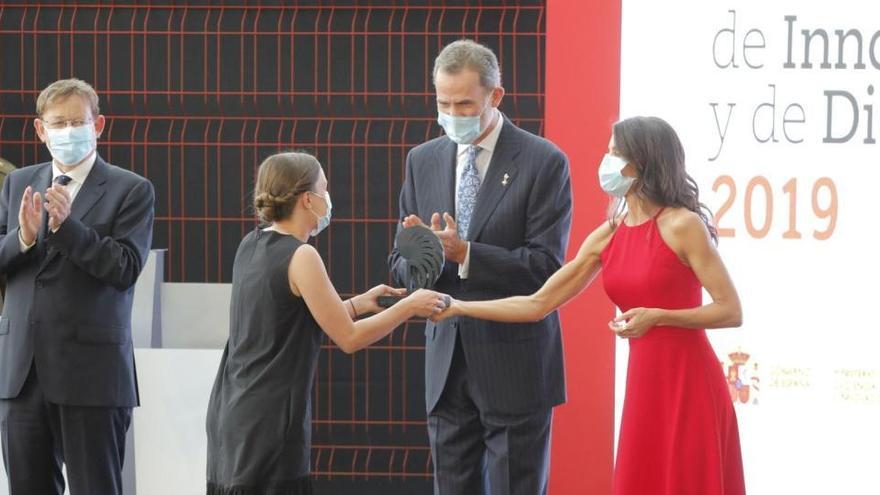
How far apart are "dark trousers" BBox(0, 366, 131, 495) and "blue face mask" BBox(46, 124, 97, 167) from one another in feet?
2.10

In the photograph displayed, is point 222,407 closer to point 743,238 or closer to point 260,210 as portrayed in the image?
point 260,210

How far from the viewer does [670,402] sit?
320 centimetres

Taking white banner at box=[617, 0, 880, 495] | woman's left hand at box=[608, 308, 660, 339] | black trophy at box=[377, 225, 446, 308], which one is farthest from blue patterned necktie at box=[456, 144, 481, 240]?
white banner at box=[617, 0, 880, 495]

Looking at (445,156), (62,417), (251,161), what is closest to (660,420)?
(445,156)

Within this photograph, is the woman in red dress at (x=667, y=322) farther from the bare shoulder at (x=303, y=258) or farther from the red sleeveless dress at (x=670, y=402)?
the bare shoulder at (x=303, y=258)

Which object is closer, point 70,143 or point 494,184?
point 494,184

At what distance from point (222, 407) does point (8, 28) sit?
3.05 m

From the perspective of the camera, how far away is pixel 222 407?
311 cm

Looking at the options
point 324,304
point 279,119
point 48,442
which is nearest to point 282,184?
point 324,304

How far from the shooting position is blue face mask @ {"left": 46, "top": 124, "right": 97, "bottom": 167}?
3.77m

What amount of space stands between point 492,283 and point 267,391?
2.48ft

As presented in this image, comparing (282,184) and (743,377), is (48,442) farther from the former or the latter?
(743,377)

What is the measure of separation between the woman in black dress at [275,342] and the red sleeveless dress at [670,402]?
755mm

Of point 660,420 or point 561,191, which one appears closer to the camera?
point 660,420
